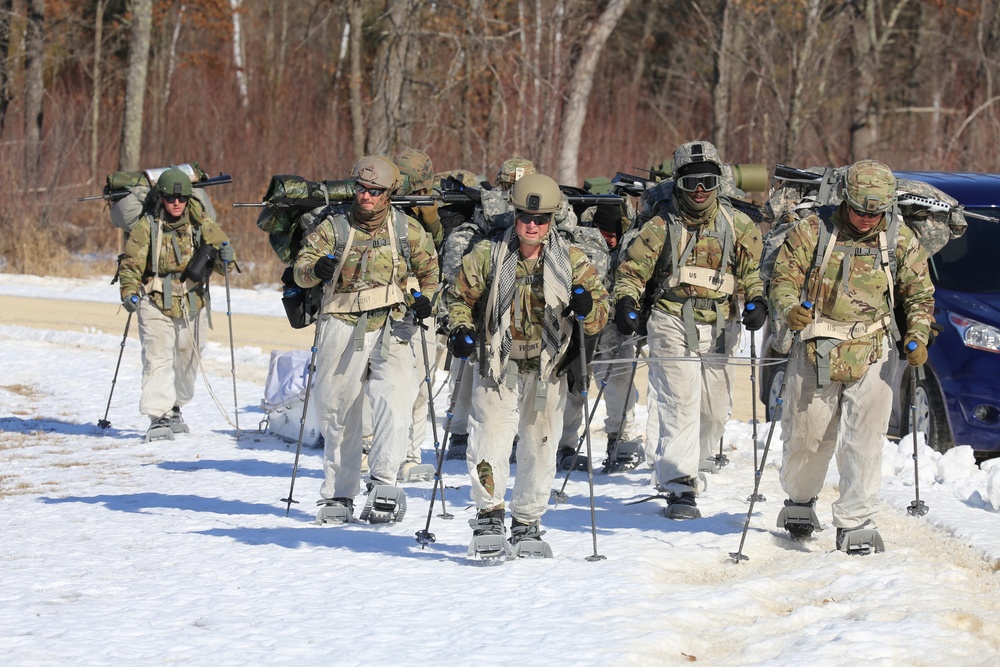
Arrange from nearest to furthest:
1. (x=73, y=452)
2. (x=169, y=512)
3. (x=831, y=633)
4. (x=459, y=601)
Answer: (x=831, y=633)
(x=459, y=601)
(x=169, y=512)
(x=73, y=452)

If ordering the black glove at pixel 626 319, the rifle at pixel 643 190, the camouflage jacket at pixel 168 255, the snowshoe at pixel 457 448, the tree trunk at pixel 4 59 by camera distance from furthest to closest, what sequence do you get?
1. the tree trunk at pixel 4 59
2. the camouflage jacket at pixel 168 255
3. the snowshoe at pixel 457 448
4. the rifle at pixel 643 190
5. the black glove at pixel 626 319

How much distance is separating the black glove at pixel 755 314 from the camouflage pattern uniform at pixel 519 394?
3.68 ft

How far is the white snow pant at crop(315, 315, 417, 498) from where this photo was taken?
8688 mm

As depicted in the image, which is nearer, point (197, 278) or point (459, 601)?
point (459, 601)

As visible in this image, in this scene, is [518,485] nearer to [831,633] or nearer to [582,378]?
[582,378]

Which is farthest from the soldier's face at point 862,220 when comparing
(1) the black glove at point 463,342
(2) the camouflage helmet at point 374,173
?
(2) the camouflage helmet at point 374,173

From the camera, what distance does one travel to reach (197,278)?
11805mm

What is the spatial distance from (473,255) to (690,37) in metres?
35.8

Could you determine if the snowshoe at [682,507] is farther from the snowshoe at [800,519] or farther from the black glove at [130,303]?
the black glove at [130,303]

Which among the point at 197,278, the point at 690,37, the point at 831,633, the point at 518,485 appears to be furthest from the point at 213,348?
the point at 690,37

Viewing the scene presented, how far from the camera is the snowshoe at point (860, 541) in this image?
789cm

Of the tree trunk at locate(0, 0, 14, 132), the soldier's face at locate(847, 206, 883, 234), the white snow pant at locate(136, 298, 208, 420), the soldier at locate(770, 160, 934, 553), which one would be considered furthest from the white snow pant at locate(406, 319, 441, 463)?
the tree trunk at locate(0, 0, 14, 132)

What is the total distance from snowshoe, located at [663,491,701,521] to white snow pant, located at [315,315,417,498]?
5.83 feet

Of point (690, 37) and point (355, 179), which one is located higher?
point (690, 37)
